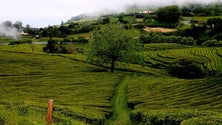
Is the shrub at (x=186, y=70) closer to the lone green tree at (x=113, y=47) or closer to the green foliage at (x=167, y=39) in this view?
the lone green tree at (x=113, y=47)

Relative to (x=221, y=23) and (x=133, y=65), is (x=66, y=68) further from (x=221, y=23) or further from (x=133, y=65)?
(x=221, y=23)

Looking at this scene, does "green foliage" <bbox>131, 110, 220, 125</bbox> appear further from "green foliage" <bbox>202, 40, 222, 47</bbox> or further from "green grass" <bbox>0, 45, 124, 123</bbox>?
"green foliage" <bbox>202, 40, 222, 47</bbox>

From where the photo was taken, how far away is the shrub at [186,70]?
84988 millimetres

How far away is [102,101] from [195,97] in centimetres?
1216

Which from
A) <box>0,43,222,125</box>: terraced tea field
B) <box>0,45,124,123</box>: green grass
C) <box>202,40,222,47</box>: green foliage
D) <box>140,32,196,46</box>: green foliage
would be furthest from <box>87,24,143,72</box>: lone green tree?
<box>140,32,196,46</box>: green foliage

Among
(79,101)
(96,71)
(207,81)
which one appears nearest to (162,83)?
(207,81)

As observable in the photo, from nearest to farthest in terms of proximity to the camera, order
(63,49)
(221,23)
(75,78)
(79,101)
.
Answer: (79,101), (75,78), (63,49), (221,23)

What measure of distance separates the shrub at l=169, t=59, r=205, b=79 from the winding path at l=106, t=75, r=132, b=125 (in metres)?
23.0

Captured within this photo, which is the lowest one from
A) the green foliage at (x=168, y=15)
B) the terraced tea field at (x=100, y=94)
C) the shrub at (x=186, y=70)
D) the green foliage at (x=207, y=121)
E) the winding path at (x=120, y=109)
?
the shrub at (x=186, y=70)

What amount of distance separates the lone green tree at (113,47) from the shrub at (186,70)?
7.92 meters

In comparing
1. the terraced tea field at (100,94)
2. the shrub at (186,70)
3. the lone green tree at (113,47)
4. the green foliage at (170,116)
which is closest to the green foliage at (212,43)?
the terraced tea field at (100,94)

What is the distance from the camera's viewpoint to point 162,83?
62938 mm

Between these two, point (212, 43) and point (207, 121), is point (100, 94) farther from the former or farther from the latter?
point (212, 43)

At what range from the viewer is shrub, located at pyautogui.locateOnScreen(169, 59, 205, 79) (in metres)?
85.0
